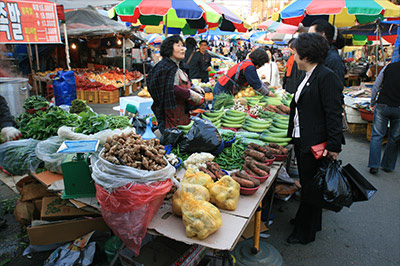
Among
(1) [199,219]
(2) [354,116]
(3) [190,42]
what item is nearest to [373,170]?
(2) [354,116]

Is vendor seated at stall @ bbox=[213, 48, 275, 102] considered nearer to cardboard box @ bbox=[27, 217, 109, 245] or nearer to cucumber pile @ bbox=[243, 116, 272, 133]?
cucumber pile @ bbox=[243, 116, 272, 133]

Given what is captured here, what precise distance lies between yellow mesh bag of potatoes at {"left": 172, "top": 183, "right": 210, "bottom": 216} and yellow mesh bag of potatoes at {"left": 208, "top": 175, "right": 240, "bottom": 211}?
0.21ft

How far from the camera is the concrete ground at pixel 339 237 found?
295 cm

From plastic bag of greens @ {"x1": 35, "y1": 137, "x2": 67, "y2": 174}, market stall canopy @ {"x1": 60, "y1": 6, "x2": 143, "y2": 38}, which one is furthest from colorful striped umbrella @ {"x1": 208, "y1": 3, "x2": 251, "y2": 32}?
plastic bag of greens @ {"x1": 35, "y1": 137, "x2": 67, "y2": 174}

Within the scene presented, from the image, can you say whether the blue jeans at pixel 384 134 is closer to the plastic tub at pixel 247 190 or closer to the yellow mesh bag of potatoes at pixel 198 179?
the plastic tub at pixel 247 190

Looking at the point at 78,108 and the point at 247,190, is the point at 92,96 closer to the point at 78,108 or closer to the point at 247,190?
the point at 78,108

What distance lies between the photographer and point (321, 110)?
2.70 metres

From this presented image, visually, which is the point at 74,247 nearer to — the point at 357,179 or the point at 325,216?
the point at 357,179

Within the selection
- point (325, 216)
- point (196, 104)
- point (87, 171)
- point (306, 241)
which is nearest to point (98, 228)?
point (87, 171)

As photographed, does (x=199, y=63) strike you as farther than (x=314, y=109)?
Yes

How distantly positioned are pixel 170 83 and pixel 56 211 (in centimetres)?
200

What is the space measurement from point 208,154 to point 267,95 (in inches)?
132

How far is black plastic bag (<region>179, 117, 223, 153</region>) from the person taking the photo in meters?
2.87

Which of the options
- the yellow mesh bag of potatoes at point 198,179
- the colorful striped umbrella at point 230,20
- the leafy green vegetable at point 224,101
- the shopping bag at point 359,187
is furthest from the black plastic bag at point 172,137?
the colorful striped umbrella at point 230,20
